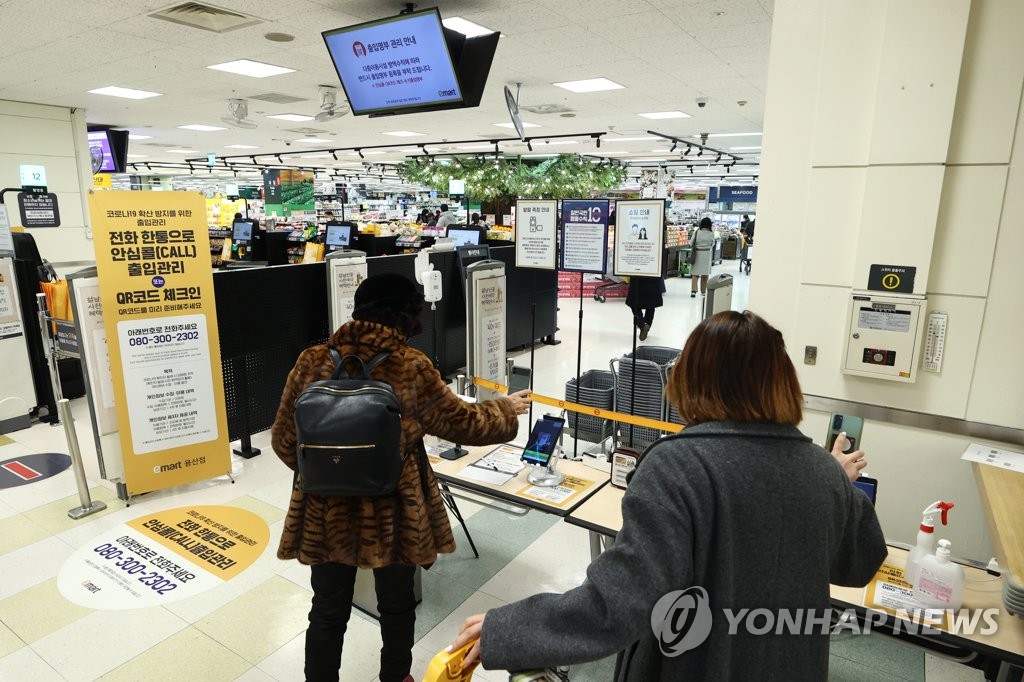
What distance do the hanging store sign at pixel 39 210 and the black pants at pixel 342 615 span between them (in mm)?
8418

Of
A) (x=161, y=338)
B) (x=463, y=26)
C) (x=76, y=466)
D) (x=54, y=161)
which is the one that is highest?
(x=463, y=26)

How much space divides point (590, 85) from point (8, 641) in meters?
6.83

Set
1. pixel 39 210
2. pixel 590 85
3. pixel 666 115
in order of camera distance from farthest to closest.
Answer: pixel 666 115
pixel 39 210
pixel 590 85

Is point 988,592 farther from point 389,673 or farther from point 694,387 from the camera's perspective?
point 389,673

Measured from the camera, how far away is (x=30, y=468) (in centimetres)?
446

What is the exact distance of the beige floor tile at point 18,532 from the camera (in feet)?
11.4

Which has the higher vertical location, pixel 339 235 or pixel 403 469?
pixel 339 235

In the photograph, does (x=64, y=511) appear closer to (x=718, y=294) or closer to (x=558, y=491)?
(x=558, y=491)

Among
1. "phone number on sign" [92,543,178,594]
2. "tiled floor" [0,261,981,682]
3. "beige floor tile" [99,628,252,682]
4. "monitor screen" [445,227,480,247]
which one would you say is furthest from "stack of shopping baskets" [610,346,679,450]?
"monitor screen" [445,227,480,247]

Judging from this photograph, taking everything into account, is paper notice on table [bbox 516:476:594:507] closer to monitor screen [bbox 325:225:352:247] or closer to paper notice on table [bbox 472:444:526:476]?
paper notice on table [bbox 472:444:526:476]

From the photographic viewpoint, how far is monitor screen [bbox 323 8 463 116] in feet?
12.6

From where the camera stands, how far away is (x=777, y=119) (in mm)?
2869

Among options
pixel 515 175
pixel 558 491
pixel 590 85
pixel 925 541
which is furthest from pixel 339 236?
pixel 925 541

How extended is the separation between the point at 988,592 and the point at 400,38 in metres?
3.99
